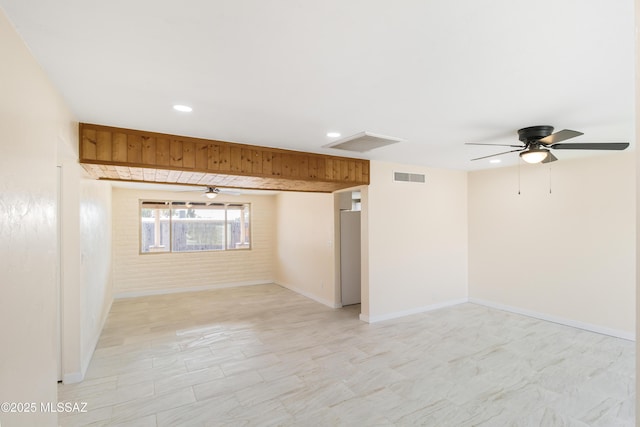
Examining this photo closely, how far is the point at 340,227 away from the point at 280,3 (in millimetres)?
4834

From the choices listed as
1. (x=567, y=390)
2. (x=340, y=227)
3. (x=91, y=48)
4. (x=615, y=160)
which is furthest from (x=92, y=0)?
(x=615, y=160)

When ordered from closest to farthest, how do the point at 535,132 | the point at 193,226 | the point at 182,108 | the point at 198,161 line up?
the point at 182,108 → the point at 535,132 → the point at 198,161 → the point at 193,226

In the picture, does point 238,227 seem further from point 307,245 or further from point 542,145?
point 542,145

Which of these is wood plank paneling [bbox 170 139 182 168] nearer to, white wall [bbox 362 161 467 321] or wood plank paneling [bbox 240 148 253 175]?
wood plank paneling [bbox 240 148 253 175]

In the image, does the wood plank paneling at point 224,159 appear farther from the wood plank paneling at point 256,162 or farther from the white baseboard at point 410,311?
the white baseboard at point 410,311

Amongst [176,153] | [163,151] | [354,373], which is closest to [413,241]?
[354,373]

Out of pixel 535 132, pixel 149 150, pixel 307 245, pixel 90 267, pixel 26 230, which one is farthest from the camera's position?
pixel 307 245

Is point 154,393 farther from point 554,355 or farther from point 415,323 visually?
point 554,355

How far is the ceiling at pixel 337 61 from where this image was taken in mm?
1436

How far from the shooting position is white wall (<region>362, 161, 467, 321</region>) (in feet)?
16.8

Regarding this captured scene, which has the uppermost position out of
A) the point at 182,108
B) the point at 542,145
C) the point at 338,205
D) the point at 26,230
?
the point at 182,108

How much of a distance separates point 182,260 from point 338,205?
13.7ft

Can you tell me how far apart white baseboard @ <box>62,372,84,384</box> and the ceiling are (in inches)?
100

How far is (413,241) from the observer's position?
5.55 metres
